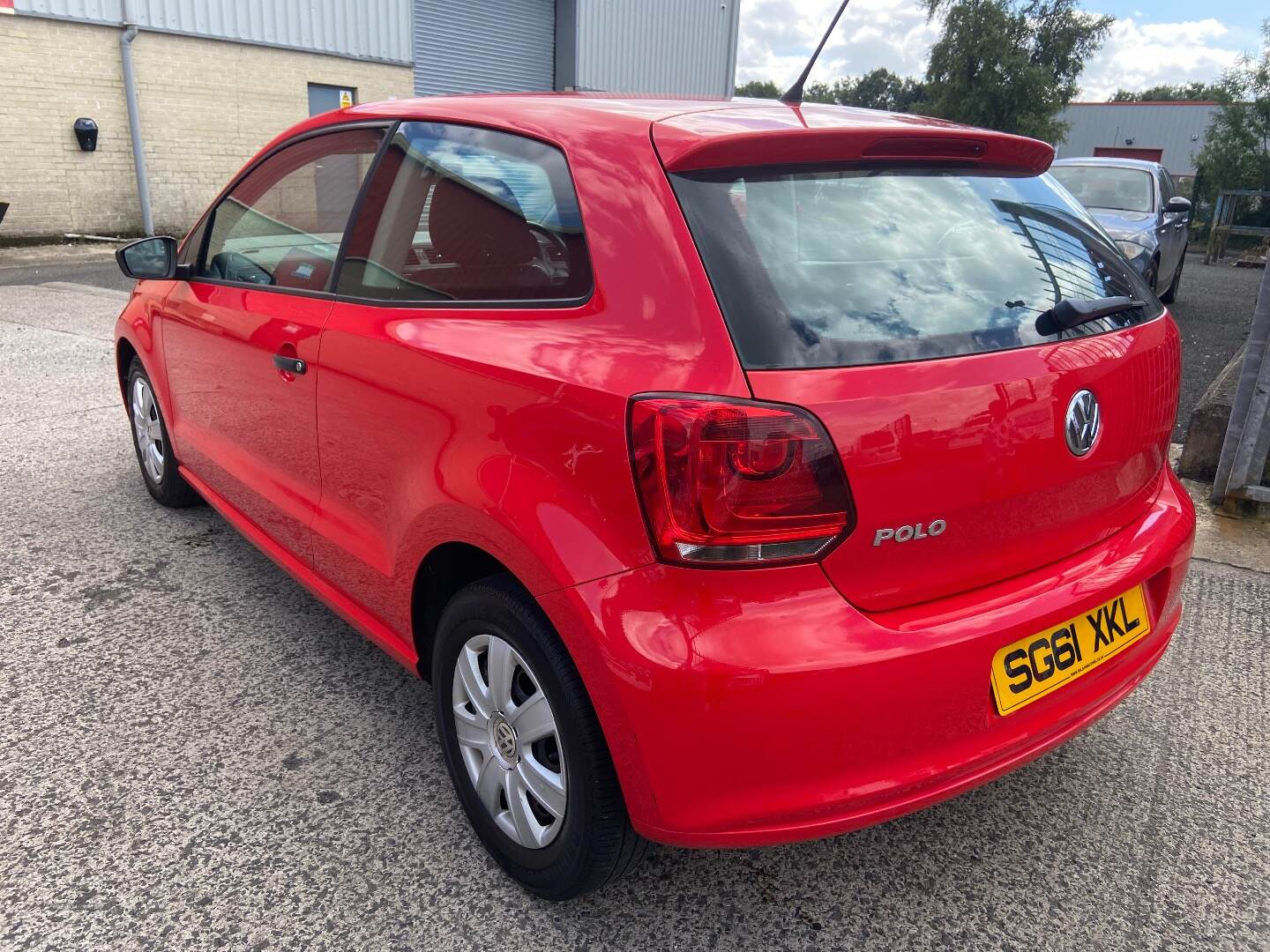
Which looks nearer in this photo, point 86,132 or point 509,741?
point 509,741

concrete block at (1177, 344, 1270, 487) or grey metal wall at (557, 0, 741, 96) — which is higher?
grey metal wall at (557, 0, 741, 96)

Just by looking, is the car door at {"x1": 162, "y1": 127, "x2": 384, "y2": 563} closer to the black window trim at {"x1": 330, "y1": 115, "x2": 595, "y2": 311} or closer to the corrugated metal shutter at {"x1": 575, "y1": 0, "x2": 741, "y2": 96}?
the black window trim at {"x1": 330, "y1": 115, "x2": 595, "y2": 311}

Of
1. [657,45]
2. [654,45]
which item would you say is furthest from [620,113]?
[657,45]

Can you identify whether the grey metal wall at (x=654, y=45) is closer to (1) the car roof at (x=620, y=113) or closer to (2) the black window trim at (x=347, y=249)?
(2) the black window trim at (x=347, y=249)

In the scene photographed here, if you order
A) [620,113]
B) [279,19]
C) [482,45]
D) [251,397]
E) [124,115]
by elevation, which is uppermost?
[482,45]

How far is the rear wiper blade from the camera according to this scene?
6.37 ft

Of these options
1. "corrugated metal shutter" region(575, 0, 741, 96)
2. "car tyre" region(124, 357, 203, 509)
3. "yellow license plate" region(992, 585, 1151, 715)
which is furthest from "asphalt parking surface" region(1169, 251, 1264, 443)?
"corrugated metal shutter" region(575, 0, 741, 96)

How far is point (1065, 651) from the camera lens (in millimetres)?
1938

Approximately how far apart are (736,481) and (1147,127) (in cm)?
5369

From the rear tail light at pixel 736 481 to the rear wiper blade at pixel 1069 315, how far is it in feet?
2.09


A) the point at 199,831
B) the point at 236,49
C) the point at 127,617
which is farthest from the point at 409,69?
the point at 199,831

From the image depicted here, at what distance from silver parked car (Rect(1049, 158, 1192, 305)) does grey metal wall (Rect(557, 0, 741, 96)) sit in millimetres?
12759

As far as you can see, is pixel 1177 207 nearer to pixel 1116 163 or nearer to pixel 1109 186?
pixel 1109 186

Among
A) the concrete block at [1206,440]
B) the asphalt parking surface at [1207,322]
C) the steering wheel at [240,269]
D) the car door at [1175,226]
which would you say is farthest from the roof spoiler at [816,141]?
the car door at [1175,226]
